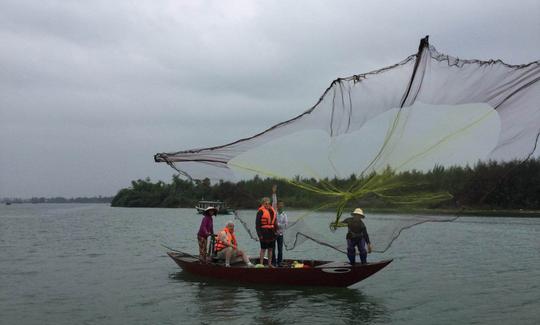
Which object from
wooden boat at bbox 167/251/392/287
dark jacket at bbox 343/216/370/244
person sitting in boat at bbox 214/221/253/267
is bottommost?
wooden boat at bbox 167/251/392/287

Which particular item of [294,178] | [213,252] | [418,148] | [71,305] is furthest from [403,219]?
[71,305]

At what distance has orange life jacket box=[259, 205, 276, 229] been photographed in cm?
1499

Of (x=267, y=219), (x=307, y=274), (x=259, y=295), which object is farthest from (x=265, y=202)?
(x=259, y=295)

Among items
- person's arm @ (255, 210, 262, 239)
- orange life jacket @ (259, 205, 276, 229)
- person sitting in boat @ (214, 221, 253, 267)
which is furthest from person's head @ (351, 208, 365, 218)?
person sitting in boat @ (214, 221, 253, 267)

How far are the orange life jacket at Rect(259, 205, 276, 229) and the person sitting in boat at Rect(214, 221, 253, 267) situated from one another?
1694 mm

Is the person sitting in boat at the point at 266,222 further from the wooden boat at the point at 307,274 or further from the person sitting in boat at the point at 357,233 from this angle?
the person sitting in boat at the point at 357,233

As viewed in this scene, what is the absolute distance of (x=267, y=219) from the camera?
593 inches

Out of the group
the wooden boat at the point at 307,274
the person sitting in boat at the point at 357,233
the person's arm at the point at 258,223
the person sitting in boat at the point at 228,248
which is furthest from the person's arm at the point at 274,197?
the person sitting in boat at the point at 357,233

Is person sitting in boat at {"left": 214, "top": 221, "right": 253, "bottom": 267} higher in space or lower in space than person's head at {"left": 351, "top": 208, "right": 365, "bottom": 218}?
lower

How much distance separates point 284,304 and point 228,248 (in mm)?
3220

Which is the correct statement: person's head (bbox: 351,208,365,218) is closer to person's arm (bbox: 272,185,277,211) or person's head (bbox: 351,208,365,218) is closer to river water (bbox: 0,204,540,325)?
person's arm (bbox: 272,185,277,211)

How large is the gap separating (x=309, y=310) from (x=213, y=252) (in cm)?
532

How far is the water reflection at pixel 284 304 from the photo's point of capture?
12.7 meters

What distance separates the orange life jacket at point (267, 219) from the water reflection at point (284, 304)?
1893 millimetres
